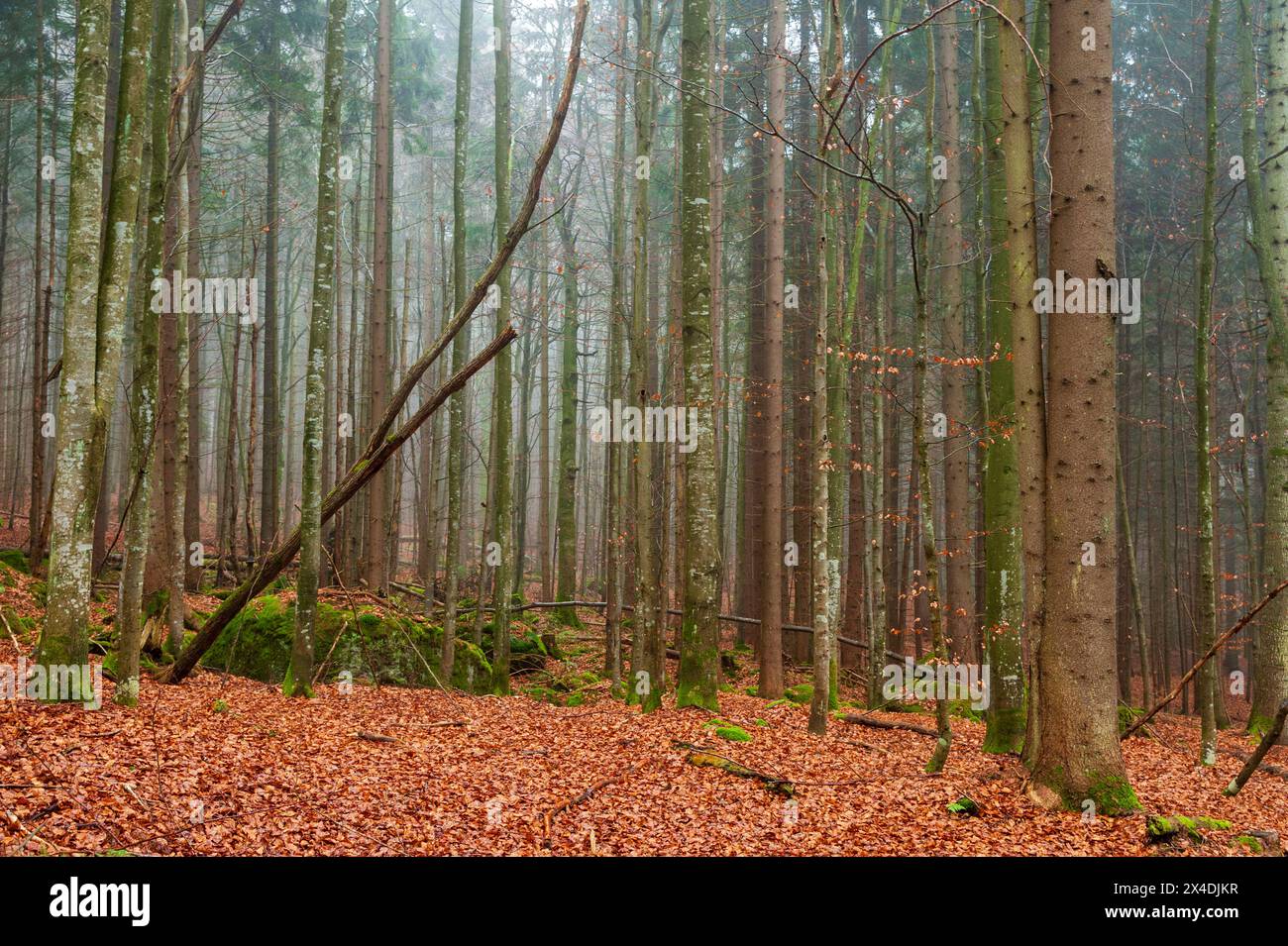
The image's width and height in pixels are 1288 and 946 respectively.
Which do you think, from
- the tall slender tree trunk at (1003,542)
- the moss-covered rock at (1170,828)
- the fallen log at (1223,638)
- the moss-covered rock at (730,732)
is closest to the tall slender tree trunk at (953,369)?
the tall slender tree trunk at (1003,542)

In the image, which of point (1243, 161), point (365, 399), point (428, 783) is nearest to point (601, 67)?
point (365, 399)

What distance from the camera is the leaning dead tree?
746cm

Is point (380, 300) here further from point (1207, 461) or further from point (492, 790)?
point (1207, 461)

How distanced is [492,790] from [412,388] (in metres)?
3.81

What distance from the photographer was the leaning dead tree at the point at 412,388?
7465 millimetres

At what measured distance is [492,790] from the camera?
625 centimetres

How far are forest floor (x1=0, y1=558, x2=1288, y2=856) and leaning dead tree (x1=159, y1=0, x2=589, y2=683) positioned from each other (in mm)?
782

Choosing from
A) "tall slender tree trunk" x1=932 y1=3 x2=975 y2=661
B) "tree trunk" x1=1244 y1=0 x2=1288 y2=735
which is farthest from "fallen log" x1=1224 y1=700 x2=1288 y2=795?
"tree trunk" x1=1244 y1=0 x2=1288 y2=735

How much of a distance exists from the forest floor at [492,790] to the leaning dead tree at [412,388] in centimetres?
78

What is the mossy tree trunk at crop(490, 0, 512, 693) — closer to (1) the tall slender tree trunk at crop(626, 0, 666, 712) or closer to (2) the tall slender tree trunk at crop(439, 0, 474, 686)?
(2) the tall slender tree trunk at crop(439, 0, 474, 686)

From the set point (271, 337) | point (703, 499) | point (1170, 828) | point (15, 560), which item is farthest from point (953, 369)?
point (15, 560)

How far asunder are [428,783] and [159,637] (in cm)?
586

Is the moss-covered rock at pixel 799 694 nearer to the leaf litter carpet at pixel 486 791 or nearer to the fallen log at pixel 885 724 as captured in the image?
the fallen log at pixel 885 724

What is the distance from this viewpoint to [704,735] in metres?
8.45
